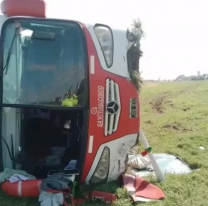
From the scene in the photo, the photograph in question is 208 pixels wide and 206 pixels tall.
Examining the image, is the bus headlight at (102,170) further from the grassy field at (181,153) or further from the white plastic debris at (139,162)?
the white plastic debris at (139,162)

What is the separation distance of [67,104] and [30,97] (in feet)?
1.43

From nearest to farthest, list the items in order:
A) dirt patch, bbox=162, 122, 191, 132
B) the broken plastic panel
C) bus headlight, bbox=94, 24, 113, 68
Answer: bus headlight, bbox=94, 24, 113, 68 → the broken plastic panel → dirt patch, bbox=162, 122, 191, 132

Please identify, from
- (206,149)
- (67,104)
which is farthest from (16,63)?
(206,149)

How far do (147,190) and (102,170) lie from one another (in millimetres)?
593

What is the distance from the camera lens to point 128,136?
4012 mm

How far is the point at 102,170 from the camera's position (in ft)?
12.8

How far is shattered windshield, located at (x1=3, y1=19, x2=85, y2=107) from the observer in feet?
11.8

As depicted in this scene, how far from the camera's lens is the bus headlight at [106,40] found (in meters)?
3.73

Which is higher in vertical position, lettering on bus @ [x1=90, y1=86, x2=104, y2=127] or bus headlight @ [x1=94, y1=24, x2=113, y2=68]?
bus headlight @ [x1=94, y1=24, x2=113, y2=68]

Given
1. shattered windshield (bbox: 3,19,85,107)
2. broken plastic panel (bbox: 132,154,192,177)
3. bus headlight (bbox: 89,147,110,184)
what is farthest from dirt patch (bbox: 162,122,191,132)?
shattered windshield (bbox: 3,19,85,107)

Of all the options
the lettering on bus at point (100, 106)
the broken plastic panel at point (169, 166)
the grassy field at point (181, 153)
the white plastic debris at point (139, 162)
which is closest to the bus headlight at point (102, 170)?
the grassy field at point (181, 153)

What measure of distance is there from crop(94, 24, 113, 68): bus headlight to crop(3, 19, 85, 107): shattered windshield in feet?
0.86

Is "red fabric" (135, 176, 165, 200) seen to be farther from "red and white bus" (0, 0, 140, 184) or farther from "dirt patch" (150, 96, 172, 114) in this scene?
"dirt patch" (150, 96, 172, 114)

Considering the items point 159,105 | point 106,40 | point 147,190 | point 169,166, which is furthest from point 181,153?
point 159,105
